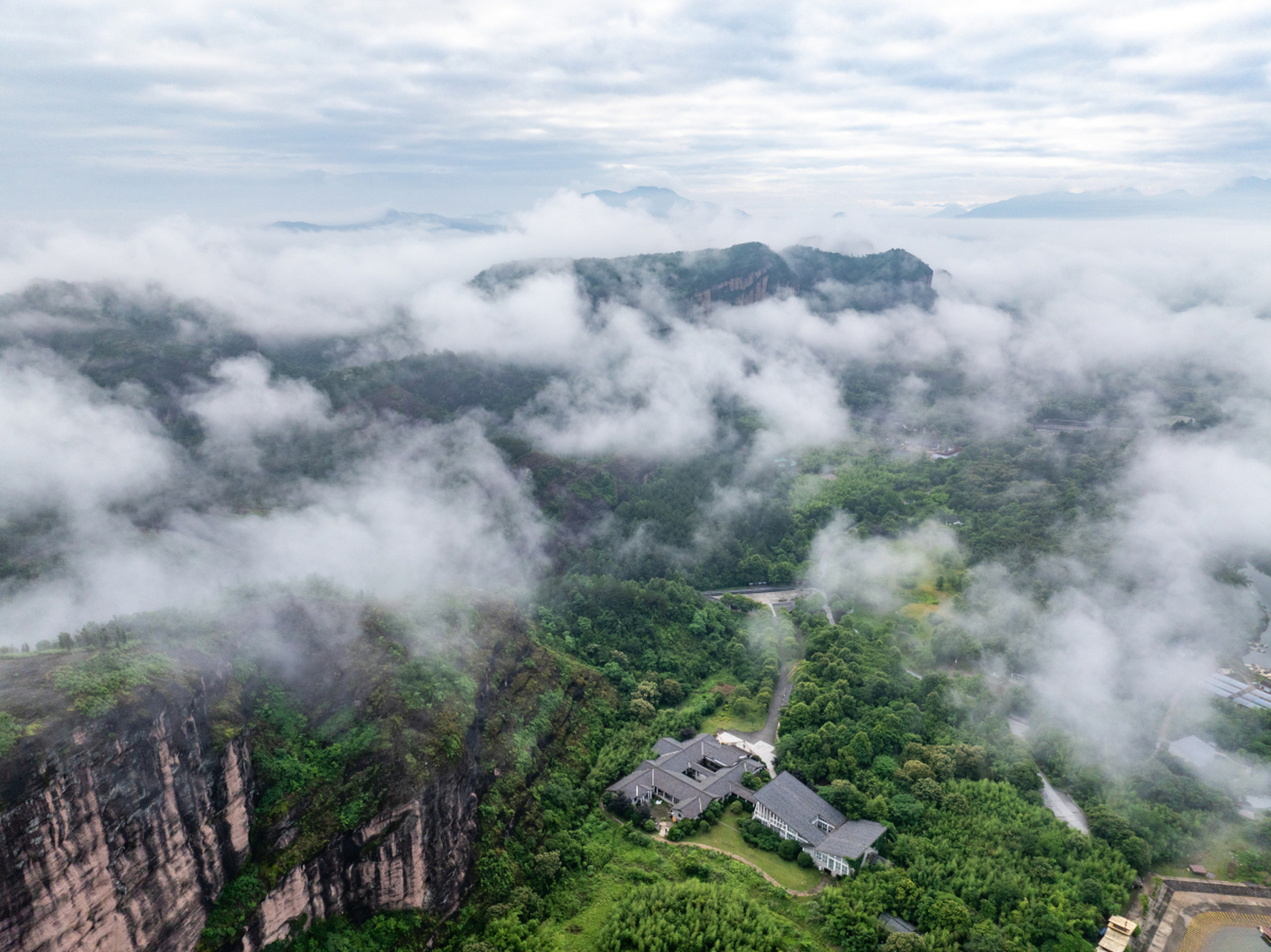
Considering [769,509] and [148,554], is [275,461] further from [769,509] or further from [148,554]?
[769,509]

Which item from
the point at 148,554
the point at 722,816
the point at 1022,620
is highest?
the point at 148,554

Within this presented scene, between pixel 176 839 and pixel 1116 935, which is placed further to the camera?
pixel 1116 935

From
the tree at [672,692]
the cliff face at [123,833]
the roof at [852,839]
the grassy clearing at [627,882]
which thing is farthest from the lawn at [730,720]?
the cliff face at [123,833]

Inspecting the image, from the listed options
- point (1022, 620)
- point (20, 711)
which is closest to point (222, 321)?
point (20, 711)

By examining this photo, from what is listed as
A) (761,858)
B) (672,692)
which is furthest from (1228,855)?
(672,692)

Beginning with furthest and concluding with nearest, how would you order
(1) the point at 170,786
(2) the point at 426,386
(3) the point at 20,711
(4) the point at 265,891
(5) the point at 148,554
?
(2) the point at 426,386 → (5) the point at 148,554 → (4) the point at 265,891 → (1) the point at 170,786 → (3) the point at 20,711

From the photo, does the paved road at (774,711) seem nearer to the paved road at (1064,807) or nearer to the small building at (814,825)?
the small building at (814,825)

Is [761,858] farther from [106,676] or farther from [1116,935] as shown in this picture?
[106,676]
